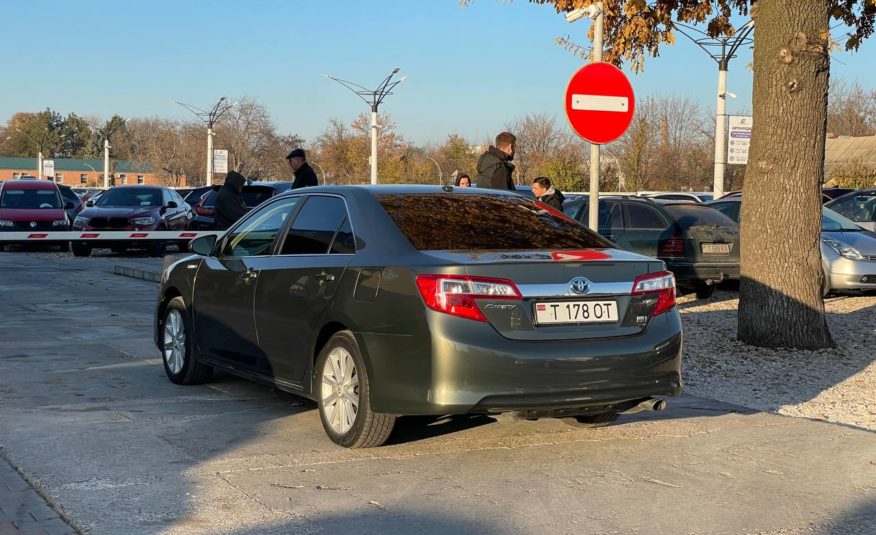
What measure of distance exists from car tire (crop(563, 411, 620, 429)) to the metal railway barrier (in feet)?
48.0

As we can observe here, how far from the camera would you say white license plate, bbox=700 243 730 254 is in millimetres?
14828

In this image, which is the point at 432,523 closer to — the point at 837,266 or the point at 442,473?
the point at 442,473

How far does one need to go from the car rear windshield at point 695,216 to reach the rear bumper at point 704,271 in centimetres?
59

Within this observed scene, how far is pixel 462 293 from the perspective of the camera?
5.62 m

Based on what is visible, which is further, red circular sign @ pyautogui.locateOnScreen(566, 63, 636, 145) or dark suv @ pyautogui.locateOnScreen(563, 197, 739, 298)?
dark suv @ pyautogui.locateOnScreen(563, 197, 739, 298)

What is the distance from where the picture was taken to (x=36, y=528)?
15.4ft

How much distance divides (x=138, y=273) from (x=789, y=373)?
42.4 ft

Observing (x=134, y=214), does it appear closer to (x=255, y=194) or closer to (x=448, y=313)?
(x=255, y=194)

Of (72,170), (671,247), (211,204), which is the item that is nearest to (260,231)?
(671,247)

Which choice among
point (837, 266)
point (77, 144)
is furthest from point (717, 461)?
point (77, 144)

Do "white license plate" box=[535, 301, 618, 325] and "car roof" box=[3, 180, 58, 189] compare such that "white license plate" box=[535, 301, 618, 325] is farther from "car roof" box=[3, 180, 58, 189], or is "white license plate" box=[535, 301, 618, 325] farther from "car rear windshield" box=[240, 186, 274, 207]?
"car roof" box=[3, 180, 58, 189]

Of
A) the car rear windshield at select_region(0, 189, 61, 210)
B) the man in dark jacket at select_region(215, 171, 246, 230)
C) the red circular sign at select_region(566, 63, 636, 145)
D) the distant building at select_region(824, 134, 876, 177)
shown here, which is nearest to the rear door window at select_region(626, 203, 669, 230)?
the man in dark jacket at select_region(215, 171, 246, 230)

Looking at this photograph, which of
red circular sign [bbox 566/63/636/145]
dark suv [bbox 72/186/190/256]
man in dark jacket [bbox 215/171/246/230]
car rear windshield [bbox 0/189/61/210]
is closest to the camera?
red circular sign [bbox 566/63/636/145]

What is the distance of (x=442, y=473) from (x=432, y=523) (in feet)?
2.94
